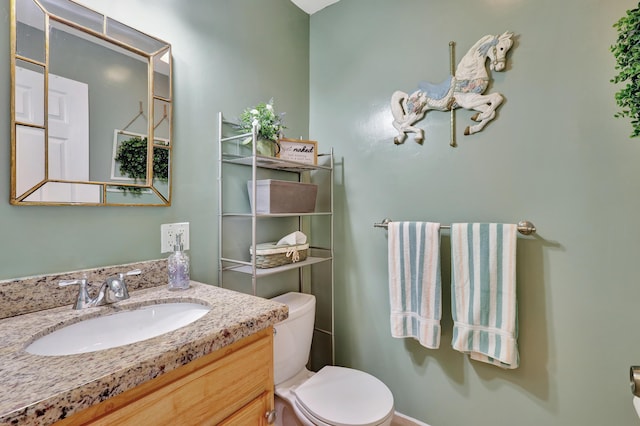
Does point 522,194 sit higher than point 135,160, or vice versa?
point 135,160

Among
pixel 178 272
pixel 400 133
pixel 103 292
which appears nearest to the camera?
pixel 103 292

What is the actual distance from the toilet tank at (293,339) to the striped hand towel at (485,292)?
0.69 m

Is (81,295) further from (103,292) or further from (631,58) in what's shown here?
(631,58)

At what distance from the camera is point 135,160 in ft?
3.55

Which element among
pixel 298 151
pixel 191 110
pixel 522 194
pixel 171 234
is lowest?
pixel 171 234

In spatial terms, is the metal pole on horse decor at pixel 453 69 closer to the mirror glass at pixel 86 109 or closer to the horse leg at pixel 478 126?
the horse leg at pixel 478 126

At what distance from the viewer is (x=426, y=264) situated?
54.4 inches

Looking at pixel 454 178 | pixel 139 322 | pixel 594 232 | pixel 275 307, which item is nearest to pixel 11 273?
pixel 139 322

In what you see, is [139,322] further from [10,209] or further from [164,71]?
[164,71]

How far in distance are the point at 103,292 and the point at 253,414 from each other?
23.4 inches

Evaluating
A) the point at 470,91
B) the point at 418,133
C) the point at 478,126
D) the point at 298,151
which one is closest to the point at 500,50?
the point at 470,91

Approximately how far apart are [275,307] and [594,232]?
3.99 ft

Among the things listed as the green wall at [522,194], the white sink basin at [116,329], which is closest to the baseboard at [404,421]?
the green wall at [522,194]

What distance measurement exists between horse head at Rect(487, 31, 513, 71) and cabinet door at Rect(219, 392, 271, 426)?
155cm
